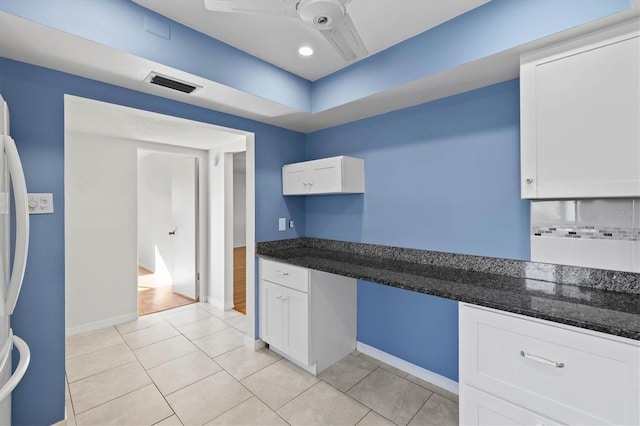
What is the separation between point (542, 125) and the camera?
4.83 ft

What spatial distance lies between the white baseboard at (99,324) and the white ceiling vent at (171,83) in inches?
108

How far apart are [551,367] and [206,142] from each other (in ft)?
12.1

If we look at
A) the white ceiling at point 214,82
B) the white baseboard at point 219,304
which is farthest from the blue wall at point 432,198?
the white baseboard at point 219,304

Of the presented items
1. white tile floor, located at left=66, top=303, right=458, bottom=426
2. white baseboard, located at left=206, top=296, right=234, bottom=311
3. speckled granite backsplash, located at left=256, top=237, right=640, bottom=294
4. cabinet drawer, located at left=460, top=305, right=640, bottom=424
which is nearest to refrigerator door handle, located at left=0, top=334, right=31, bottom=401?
white tile floor, located at left=66, top=303, right=458, bottom=426

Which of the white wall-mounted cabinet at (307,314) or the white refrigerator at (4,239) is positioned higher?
the white refrigerator at (4,239)

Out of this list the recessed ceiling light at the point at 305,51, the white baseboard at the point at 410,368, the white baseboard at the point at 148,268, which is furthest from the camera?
the white baseboard at the point at 148,268

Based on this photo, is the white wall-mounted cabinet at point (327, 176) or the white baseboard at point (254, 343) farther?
the white baseboard at point (254, 343)

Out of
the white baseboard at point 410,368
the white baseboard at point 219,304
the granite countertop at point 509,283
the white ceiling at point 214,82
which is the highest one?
the white ceiling at point 214,82

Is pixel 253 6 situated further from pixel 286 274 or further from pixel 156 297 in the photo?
pixel 156 297

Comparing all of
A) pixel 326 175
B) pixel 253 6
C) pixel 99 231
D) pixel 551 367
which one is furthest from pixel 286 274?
pixel 99 231

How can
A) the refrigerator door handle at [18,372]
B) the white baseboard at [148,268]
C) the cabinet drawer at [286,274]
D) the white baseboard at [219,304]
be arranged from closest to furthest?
the refrigerator door handle at [18,372], the cabinet drawer at [286,274], the white baseboard at [219,304], the white baseboard at [148,268]

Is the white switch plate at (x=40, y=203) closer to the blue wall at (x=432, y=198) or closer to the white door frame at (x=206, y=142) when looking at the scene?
the white door frame at (x=206, y=142)

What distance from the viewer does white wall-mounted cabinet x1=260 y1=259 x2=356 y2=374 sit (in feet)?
7.45

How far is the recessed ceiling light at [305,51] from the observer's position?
1982 mm
